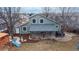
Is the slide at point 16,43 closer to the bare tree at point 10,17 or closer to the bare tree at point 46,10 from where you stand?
the bare tree at point 10,17

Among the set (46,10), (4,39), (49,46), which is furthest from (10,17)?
(49,46)

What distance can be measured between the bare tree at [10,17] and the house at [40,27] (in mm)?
61

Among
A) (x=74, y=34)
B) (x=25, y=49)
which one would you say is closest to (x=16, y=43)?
(x=25, y=49)

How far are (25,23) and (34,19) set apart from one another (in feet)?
0.31

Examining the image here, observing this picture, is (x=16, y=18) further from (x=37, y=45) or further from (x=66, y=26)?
(x=66, y=26)

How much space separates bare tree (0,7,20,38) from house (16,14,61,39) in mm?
61

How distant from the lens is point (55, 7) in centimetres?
211

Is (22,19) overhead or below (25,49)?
overhead

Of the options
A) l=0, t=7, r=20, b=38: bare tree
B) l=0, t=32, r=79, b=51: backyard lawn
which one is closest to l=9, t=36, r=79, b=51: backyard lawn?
l=0, t=32, r=79, b=51: backyard lawn

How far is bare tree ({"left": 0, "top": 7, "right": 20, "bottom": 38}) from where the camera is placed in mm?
2129

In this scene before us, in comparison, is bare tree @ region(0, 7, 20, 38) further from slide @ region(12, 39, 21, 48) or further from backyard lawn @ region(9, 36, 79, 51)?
backyard lawn @ region(9, 36, 79, 51)

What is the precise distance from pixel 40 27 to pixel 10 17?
1.00 feet

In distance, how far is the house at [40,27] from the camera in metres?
2.13
